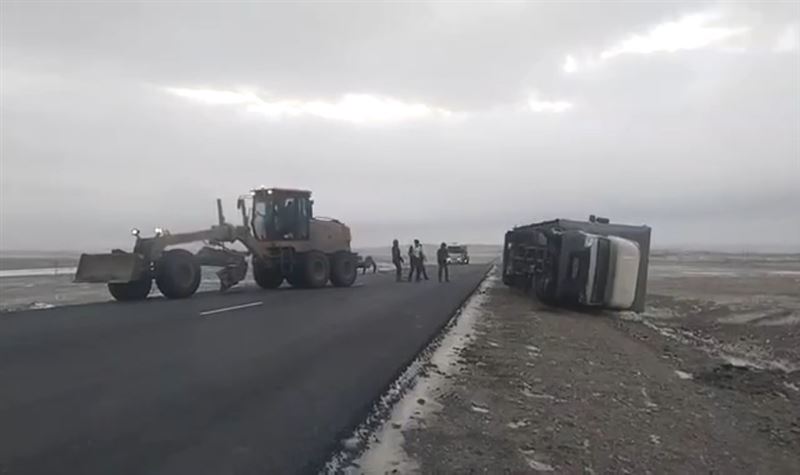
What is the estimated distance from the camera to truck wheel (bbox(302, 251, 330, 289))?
24891 millimetres

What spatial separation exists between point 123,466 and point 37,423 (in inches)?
60.1

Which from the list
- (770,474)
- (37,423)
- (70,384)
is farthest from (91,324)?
(770,474)

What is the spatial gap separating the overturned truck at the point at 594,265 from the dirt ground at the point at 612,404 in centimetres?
248

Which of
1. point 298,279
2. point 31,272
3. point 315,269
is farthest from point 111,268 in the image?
point 31,272

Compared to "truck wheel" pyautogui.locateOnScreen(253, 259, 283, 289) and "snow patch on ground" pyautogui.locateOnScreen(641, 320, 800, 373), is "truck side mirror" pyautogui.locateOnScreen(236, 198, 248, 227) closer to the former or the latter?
"truck wheel" pyautogui.locateOnScreen(253, 259, 283, 289)

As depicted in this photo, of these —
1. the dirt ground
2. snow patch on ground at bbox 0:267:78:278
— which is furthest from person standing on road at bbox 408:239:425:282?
snow patch on ground at bbox 0:267:78:278

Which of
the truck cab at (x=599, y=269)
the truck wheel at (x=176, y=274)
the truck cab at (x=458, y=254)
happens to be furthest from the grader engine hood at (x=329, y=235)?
the truck cab at (x=458, y=254)

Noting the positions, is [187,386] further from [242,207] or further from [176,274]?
[242,207]

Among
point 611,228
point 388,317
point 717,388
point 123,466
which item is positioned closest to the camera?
point 123,466

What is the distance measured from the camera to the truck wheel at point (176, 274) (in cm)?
1917

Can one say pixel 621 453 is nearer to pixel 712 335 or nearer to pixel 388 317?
pixel 388 317

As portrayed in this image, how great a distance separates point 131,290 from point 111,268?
95 cm

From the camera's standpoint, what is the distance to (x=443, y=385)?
8.70m

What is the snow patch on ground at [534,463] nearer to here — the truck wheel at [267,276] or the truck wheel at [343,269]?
the truck wheel at [267,276]
